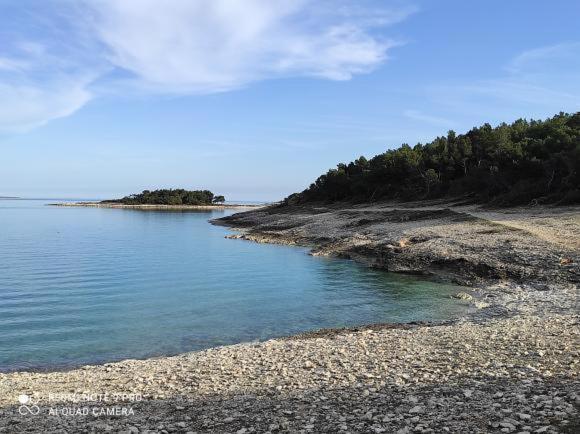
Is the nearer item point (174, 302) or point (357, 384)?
point (357, 384)

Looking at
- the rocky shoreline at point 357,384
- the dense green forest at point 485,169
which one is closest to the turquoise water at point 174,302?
the rocky shoreline at point 357,384

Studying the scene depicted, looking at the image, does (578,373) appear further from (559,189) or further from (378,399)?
(559,189)

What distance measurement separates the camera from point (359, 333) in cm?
1592

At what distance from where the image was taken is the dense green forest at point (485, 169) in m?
51.2

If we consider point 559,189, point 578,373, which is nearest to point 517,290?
point 578,373

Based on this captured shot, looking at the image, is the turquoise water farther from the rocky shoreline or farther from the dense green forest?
the dense green forest

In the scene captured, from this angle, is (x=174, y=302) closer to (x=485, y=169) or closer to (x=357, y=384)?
(x=357, y=384)

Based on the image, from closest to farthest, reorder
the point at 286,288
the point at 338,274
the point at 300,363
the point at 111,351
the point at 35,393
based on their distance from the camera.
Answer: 1. the point at 35,393
2. the point at 300,363
3. the point at 111,351
4. the point at 286,288
5. the point at 338,274

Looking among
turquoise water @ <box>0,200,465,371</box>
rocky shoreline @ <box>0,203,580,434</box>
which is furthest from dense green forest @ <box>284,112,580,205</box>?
rocky shoreline @ <box>0,203,580,434</box>

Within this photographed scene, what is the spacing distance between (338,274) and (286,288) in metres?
5.38

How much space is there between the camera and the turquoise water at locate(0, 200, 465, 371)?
16.5 m

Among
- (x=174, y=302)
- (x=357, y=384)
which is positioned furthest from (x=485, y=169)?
(x=357, y=384)

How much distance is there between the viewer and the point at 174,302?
23406 mm

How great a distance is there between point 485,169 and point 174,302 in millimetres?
54644
